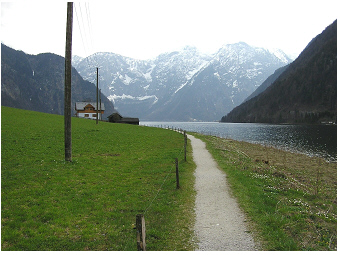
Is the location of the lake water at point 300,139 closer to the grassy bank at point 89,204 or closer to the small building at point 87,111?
the grassy bank at point 89,204

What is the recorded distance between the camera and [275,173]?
20.0 meters

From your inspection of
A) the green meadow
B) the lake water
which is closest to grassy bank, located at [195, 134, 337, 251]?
the green meadow

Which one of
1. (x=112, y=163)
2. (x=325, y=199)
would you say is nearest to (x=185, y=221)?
(x=325, y=199)

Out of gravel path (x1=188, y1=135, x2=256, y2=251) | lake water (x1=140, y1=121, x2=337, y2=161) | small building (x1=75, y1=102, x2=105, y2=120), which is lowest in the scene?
lake water (x1=140, y1=121, x2=337, y2=161)

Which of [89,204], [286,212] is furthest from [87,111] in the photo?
[286,212]

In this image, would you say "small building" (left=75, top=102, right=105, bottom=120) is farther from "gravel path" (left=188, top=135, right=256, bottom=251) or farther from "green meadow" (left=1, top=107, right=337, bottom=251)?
"gravel path" (left=188, top=135, right=256, bottom=251)

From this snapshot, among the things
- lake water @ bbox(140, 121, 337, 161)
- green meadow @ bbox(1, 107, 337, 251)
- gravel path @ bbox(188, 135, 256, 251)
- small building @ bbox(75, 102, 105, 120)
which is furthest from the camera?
small building @ bbox(75, 102, 105, 120)

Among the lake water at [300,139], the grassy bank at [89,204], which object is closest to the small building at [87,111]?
the lake water at [300,139]

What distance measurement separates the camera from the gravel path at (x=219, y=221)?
27.7ft

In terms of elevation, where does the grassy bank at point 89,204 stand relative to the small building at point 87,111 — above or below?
below

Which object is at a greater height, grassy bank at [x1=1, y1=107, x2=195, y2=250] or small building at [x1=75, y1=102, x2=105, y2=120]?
small building at [x1=75, y1=102, x2=105, y2=120]

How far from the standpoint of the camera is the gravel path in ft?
27.7

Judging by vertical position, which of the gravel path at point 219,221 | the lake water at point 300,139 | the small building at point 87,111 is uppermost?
the small building at point 87,111

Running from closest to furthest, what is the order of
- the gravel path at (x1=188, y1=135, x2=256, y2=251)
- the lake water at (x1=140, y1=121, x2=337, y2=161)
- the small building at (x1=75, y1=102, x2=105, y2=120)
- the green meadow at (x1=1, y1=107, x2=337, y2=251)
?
the gravel path at (x1=188, y1=135, x2=256, y2=251) < the green meadow at (x1=1, y1=107, x2=337, y2=251) < the lake water at (x1=140, y1=121, x2=337, y2=161) < the small building at (x1=75, y1=102, x2=105, y2=120)
